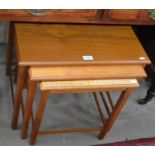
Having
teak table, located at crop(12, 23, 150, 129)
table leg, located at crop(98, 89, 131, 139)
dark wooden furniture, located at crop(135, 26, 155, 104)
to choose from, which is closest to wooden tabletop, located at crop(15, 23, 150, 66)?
teak table, located at crop(12, 23, 150, 129)

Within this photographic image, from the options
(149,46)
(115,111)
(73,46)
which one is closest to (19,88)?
(73,46)

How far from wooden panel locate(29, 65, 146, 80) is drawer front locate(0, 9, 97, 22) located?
0.17 m

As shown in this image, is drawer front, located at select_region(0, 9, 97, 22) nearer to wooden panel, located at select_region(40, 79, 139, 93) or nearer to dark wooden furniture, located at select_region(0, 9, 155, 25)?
dark wooden furniture, located at select_region(0, 9, 155, 25)

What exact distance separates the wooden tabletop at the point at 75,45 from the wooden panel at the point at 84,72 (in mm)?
24

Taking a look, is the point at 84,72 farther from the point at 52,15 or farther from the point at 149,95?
the point at 149,95

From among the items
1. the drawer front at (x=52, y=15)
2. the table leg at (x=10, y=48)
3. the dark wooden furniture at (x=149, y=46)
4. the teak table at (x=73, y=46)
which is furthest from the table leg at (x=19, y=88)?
the dark wooden furniture at (x=149, y=46)

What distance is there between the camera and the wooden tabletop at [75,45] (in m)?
0.92

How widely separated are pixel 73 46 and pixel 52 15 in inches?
4.8

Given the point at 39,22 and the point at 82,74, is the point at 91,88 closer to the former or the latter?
the point at 82,74

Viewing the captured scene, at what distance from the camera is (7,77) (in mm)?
1424

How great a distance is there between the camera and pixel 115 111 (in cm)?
111
